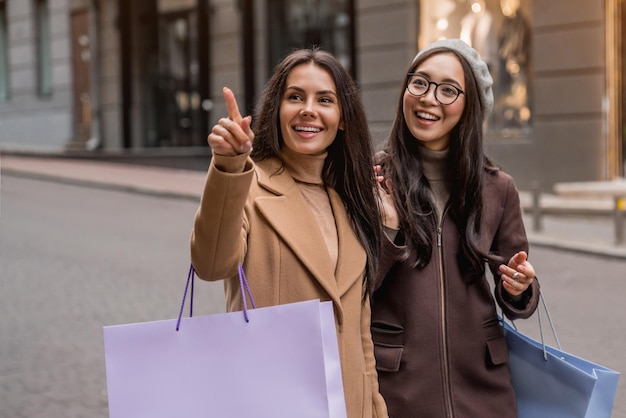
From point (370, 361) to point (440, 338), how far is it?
0.83 ft

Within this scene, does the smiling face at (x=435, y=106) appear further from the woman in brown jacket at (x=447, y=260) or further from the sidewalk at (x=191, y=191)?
the sidewalk at (x=191, y=191)

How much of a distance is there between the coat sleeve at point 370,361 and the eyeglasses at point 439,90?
0.68 meters

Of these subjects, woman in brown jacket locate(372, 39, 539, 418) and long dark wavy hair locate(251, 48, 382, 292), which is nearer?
long dark wavy hair locate(251, 48, 382, 292)

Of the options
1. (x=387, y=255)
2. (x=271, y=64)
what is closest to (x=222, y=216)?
(x=387, y=255)

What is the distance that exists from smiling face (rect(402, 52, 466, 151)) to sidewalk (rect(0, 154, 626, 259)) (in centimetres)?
815

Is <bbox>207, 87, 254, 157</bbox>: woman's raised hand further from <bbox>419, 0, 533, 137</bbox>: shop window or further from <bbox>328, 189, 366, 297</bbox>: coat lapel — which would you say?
<bbox>419, 0, 533, 137</bbox>: shop window

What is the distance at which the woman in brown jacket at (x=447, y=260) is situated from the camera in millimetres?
2656

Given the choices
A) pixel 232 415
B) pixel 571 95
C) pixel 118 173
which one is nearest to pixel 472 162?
pixel 232 415

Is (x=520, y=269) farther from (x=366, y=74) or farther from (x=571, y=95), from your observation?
(x=366, y=74)

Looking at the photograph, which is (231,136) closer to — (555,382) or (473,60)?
(473,60)

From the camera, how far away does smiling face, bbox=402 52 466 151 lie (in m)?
2.73

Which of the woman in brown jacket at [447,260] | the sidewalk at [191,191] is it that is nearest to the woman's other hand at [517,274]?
the woman in brown jacket at [447,260]

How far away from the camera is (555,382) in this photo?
264cm

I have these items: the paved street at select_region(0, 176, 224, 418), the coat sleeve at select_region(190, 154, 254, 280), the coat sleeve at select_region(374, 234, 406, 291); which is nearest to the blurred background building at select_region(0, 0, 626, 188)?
the paved street at select_region(0, 176, 224, 418)
